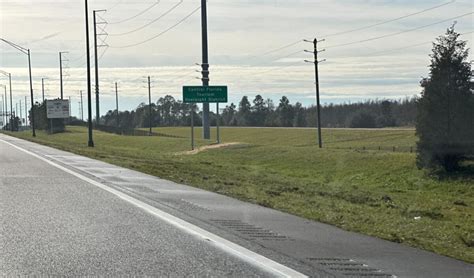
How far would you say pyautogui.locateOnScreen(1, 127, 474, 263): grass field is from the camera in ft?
36.8

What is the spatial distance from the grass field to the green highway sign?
4.89 meters

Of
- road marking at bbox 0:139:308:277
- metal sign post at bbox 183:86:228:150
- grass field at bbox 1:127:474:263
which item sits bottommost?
grass field at bbox 1:127:474:263

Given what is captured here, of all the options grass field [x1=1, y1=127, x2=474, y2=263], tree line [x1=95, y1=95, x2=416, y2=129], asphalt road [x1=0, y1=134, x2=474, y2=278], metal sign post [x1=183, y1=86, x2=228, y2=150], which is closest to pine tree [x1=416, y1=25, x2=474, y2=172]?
grass field [x1=1, y1=127, x2=474, y2=263]

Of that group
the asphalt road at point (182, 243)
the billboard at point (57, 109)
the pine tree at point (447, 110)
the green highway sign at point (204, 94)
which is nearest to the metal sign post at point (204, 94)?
the green highway sign at point (204, 94)

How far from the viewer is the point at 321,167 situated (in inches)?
1426

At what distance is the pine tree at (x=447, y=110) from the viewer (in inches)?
1183

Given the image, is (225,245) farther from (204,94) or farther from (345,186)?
(204,94)

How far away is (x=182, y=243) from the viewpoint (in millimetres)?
9523

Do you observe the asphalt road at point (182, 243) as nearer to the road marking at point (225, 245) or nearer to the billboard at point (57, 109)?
the road marking at point (225, 245)

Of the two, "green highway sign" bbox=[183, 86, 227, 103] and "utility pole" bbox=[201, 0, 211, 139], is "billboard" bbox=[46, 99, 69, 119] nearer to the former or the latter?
"utility pole" bbox=[201, 0, 211, 139]

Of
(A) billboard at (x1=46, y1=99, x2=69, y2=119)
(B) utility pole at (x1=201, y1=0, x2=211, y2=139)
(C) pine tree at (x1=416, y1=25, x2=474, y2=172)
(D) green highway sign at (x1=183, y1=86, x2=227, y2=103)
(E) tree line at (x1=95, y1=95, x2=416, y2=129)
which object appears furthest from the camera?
(E) tree line at (x1=95, y1=95, x2=416, y2=129)

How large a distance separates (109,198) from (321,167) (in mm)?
22266

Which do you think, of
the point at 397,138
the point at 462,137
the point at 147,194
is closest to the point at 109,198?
the point at 147,194

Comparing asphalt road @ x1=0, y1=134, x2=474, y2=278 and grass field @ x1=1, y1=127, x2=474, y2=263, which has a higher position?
asphalt road @ x1=0, y1=134, x2=474, y2=278
